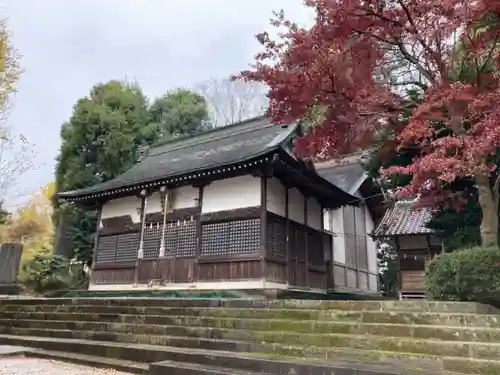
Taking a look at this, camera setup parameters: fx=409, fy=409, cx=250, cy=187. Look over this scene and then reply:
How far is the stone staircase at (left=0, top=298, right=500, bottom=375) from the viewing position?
15.4 ft

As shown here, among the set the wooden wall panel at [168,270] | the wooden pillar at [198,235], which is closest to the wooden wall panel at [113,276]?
the wooden wall panel at [168,270]

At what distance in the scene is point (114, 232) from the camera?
1425cm

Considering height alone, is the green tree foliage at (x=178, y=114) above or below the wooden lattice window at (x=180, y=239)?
above

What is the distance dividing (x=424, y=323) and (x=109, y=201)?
1202 centimetres

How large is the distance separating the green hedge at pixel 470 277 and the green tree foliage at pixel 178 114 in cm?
1953

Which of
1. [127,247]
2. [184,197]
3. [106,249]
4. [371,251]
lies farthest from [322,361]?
[371,251]

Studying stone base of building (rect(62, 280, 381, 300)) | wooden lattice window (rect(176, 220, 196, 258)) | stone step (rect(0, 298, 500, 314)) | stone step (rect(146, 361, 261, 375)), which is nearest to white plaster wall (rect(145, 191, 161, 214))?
wooden lattice window (rect(176, 220, 196, 258))

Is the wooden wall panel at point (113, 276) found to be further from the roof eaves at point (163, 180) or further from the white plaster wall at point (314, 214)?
the white plaster wall at point (314, 214)

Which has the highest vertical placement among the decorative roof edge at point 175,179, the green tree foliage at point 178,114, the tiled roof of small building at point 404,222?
the green tree foliage at point 178,114

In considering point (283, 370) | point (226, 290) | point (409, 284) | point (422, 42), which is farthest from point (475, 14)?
point (409, 284)

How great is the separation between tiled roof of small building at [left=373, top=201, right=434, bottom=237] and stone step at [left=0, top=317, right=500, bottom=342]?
9456 millimetres

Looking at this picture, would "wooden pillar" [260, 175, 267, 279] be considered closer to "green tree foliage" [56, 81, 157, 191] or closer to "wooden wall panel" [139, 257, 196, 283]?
"wooden wall panel" [139, 257, 196, 283]

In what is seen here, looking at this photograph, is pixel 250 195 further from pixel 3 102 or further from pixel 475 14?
pixel 3 102

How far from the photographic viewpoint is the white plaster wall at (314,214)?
1389 cm
